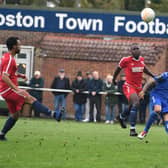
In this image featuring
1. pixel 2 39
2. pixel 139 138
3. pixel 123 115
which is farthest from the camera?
pixel 2 39

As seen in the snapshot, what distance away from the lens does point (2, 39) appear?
3089cm

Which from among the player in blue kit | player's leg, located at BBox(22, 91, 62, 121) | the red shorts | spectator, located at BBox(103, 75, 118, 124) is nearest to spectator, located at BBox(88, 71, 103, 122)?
spectator, located at BBox(103, 75, 118, 124)

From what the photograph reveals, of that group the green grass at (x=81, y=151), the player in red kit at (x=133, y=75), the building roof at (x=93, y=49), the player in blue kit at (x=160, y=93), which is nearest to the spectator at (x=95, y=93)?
the building roof at (x=93, y=49)

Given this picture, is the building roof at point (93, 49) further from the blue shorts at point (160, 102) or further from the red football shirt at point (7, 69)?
the red football shirt at point (7, 69)

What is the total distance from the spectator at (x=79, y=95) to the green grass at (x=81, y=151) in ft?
34.3

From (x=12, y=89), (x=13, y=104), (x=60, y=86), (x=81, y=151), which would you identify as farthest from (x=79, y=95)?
(x=81, y=151)

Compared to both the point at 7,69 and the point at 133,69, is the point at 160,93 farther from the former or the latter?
the point at 133,69

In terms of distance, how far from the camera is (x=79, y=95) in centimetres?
2861

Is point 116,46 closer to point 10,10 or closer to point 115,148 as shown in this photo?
point 10,10

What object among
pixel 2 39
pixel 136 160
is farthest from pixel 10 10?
pixel 136 160

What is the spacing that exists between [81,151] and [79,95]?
15.0m

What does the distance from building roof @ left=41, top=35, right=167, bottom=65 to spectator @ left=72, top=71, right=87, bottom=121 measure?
343 cm

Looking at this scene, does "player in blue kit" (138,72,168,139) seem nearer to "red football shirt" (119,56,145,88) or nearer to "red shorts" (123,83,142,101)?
"red shorts" (123,83,142,101)

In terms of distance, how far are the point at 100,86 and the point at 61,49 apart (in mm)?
4491
